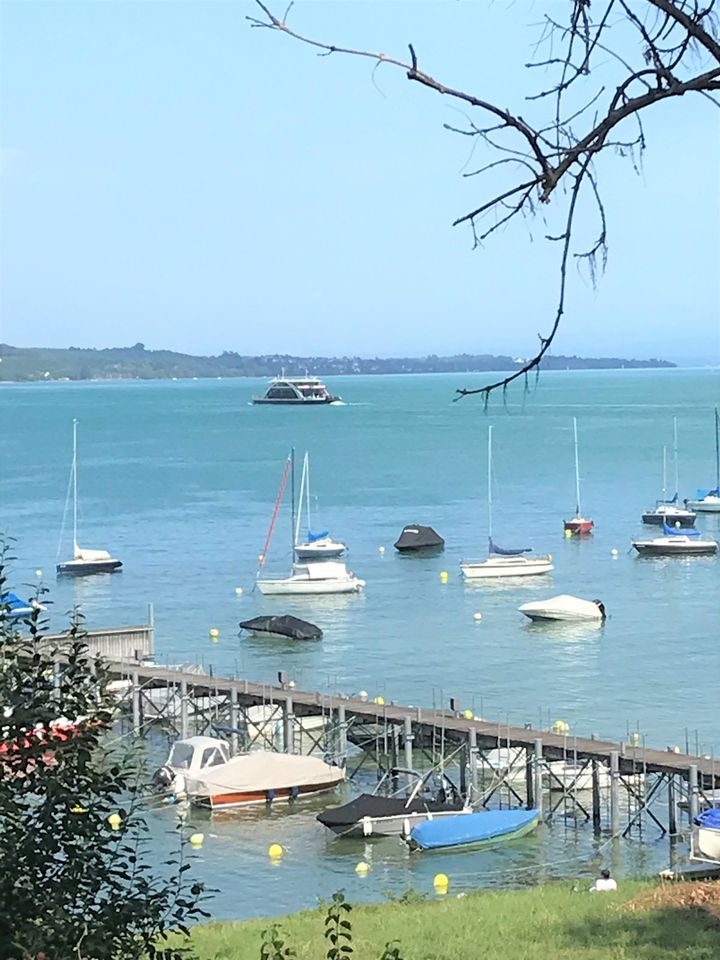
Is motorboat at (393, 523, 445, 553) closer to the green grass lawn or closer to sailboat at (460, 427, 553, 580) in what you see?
sailboat at (460, 427, 553, 580)

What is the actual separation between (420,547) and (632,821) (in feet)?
134

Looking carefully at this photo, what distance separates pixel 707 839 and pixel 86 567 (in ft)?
141

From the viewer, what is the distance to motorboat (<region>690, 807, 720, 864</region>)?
2064 cm

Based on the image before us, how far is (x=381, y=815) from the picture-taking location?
2498 centimetres

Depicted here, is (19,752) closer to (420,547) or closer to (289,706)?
(289,706)

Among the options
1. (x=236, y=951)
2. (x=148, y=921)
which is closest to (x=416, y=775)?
(x=236, y=951)

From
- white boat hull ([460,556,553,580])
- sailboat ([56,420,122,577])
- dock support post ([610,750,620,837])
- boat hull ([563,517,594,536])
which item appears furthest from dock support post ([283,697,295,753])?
boat hull ([563,517,594,536])

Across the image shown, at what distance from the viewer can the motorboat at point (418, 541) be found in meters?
64.9

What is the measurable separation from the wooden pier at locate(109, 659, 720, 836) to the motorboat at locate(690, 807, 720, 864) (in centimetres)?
A: 280

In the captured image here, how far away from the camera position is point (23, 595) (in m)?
53.9

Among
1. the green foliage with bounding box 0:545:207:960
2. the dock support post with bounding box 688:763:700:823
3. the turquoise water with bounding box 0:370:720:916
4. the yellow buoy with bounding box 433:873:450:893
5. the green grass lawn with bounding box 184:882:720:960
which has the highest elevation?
the green foliage with bounding box 0:545:207:960

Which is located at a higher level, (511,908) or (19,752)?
(19,752)

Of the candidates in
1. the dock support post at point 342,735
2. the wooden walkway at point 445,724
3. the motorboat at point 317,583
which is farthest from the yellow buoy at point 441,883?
the motorboat at point 317,583

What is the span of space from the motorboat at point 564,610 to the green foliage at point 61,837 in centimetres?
4001
